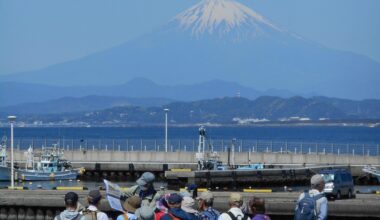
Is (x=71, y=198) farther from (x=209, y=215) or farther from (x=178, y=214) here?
(x=209, y=215)

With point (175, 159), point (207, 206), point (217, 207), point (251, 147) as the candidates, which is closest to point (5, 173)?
point (175, 159)

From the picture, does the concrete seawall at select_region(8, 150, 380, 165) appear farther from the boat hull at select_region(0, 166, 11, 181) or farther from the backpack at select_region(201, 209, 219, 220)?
the backpack at select_region(201, 209, 219, 220)

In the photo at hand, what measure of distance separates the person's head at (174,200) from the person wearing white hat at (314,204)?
2271 mm

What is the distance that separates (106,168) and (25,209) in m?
45.7

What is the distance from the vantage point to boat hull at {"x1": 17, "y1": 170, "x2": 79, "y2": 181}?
73250 millimetres

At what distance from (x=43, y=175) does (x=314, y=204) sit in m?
55.7

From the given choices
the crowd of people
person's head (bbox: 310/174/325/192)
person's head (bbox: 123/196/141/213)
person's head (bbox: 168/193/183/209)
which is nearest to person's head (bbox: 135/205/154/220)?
the crowd of people

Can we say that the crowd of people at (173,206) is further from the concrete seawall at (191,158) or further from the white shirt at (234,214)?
the concrete seawall at (191,158)

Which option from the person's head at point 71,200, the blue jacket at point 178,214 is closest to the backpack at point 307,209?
the blue jacket at point 178,214

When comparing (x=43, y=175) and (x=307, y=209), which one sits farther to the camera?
(x=43, y=175)

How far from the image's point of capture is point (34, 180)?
240 feet

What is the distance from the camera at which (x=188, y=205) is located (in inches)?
749

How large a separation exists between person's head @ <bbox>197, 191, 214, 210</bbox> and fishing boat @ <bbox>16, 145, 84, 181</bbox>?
54308 millimetres

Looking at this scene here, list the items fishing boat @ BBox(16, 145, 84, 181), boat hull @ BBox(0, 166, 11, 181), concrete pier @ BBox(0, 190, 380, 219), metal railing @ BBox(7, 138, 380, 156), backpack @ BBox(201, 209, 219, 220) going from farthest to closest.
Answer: metal railing @ BBox(7, 138, 380, 156), boat hull @ BBox(0, 166, 11, 181), fishing boat @ BBox(16, 145, 84, 181), concrete pier @ BBox(0, 190, 380, 219), backpack @ BBox(201, 209, 219, 220)
